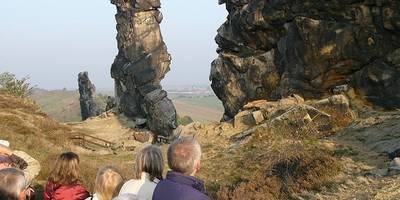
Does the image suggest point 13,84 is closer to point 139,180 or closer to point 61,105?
point 139,180

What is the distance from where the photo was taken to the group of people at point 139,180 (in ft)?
14.6

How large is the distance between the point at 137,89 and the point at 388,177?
164 ft

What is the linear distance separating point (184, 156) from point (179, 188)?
1.10ft

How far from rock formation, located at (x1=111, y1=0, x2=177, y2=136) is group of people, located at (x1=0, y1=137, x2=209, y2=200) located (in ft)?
161

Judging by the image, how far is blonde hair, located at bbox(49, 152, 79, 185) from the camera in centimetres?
599

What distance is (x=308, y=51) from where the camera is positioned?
22781mm

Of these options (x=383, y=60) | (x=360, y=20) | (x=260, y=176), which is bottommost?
(x=260, y=176)

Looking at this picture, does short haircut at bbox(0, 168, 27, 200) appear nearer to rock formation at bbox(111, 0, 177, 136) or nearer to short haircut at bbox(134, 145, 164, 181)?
short haircut at bbox(134, 145, 164, 181)

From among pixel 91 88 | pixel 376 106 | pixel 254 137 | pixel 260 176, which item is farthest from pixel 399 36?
pixel 91 88

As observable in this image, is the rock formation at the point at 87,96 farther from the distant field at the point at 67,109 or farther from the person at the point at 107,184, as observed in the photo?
the person at the point at 107,184

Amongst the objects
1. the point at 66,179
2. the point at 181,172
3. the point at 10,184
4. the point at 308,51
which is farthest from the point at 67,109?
the point at 181,172

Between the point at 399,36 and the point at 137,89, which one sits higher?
the point at 399,36

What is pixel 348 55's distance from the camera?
21.1 metres

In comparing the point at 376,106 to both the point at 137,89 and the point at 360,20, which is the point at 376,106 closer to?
the point at 360,20
